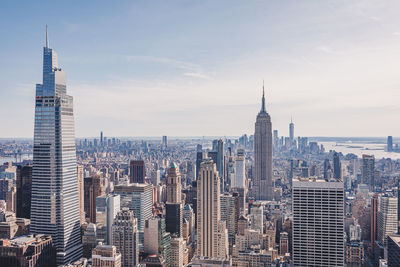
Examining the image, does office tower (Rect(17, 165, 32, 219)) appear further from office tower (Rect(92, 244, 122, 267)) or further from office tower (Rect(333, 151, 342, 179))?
office tower (Rect(333, 151, 342, 179))

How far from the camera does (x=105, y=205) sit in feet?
131

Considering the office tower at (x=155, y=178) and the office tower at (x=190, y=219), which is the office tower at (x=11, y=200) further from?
the office tower at (x=155, y=178)

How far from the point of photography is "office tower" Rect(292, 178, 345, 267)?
2720cm

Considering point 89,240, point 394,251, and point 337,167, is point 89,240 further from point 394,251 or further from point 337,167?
point 337,167

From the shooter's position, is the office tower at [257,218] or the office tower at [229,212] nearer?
the office tower at [229,212]

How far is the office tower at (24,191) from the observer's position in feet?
136

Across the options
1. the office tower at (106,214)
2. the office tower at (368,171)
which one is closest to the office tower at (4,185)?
the office tower at (106,214)

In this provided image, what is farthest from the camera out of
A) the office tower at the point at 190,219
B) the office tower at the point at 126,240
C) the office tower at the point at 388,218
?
the office tower at the point at 190,219

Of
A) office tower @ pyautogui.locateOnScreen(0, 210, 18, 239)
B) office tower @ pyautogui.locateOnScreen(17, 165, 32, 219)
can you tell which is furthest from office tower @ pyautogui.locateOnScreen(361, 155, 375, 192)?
office tower @ pyautogui.locateOnScreen(0, 210, 18, 239)

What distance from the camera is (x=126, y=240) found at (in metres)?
31.0

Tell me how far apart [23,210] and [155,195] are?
21.5 meters

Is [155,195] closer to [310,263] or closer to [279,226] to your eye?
[279,226]

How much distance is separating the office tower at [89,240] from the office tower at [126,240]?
4.46 meters

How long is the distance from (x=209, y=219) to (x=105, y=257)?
13.9 metres
